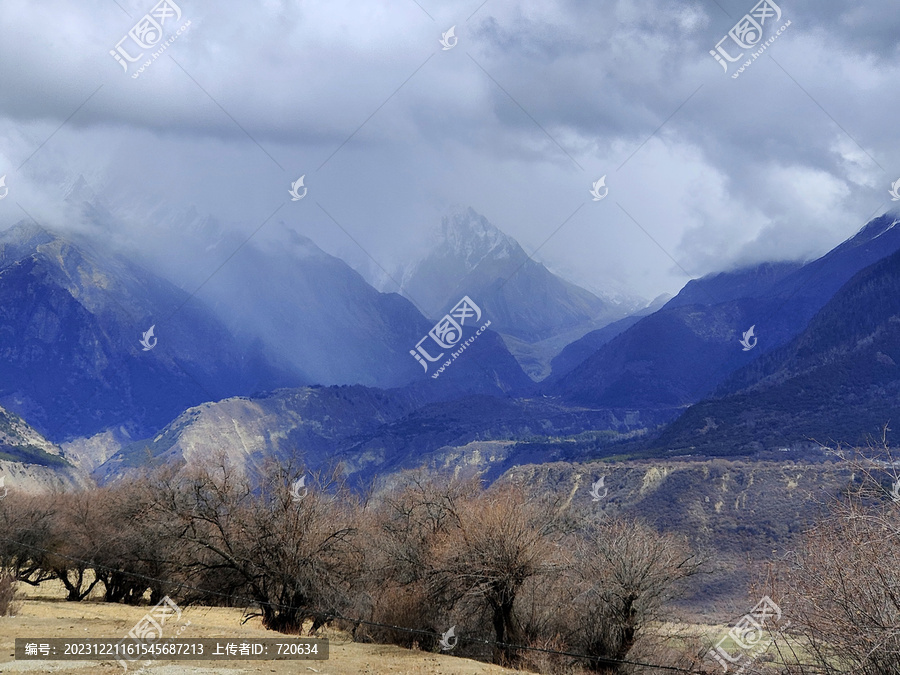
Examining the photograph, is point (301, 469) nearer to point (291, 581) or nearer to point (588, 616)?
point (291, 581)

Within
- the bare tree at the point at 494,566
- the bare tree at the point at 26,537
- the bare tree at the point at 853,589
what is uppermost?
the bare tree at the point at 26,537

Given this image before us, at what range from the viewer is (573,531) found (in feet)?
156

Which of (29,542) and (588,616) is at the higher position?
(29,542)

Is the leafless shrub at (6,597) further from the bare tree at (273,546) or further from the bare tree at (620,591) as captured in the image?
the bare tree at (620,591)

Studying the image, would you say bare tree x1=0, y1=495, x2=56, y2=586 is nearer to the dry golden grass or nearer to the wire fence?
the wire fence

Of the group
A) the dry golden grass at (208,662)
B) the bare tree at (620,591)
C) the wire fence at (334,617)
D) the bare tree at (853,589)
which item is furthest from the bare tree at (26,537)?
the bare tree at (853,589)

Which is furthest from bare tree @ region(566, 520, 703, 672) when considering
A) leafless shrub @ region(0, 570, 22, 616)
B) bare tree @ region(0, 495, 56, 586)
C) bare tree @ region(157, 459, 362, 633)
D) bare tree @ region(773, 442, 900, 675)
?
bare tree @ region(0, 495, 56, 586)

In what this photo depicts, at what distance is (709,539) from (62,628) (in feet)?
349

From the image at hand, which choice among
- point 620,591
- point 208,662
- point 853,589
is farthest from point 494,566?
point 853,589

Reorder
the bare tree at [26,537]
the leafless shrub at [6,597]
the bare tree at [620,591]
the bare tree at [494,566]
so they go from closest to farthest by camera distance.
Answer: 1. the leafless shrub at [6,597]
2. the bare tree at [494,566]
3. the bare tree at [620,591]
4. the bare tree at [26,537]

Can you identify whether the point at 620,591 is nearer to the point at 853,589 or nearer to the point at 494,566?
the point at 494,566

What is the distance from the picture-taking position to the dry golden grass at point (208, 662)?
2477cm

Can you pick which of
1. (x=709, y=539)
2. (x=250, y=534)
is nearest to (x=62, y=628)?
(x=250, y=534)

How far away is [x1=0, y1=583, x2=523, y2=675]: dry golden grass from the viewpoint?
24.8m
